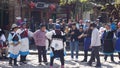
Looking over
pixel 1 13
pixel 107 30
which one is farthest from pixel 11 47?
pixel 1 13

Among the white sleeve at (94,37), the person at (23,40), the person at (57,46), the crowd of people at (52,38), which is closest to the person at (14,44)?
the crowd of people at (52,38)

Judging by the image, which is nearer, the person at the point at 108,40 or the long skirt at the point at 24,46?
the long skirt at the point at 24,46

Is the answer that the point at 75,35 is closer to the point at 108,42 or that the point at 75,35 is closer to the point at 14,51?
the point at 108,42

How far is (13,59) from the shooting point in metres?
15.3

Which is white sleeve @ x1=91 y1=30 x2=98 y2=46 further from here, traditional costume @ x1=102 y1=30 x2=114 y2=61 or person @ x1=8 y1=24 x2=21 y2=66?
person @ x1=8 y1=24 x2=21 y2=66

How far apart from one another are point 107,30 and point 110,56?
1.59 m

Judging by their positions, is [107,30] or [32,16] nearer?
[107,30]

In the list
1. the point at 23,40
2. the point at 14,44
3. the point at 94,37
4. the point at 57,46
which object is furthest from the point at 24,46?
the point at 94,37

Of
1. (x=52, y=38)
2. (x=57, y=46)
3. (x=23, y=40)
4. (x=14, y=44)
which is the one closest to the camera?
(x=57, y=46)

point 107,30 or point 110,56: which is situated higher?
point 107,30

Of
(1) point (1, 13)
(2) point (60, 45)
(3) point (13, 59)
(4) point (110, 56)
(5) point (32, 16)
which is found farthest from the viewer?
(5) point (32, 16)

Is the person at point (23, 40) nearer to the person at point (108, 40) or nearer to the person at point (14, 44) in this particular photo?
the person at point (14, 44)

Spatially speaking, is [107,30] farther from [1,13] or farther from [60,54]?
[1,13]

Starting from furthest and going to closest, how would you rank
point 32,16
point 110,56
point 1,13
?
point 32,16, point 1,13, point 110,56
